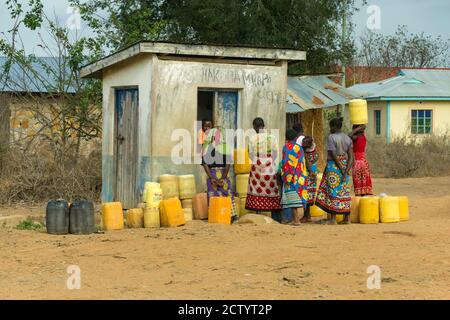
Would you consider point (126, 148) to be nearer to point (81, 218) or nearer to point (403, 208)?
point (81, 218)

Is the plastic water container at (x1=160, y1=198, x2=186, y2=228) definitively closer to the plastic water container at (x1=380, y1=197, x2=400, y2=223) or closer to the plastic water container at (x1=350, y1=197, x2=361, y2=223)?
the plastic water container at (x1=350, y1=197, x2=361, y2=223)

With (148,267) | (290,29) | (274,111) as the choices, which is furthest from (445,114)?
(148,267)

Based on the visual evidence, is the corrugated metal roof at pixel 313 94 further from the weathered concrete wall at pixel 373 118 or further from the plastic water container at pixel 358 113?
the weathered concrete wall at pixel 373 118

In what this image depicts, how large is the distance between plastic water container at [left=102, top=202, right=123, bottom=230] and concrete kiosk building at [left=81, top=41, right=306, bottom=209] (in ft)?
3.56

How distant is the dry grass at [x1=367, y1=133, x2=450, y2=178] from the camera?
2348 cm

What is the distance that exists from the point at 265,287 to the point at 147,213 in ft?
14.4

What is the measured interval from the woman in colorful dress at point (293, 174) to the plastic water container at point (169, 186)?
1608 millimetres

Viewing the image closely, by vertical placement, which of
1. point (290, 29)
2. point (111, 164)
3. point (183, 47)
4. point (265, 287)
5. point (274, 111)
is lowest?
point (265, 287)

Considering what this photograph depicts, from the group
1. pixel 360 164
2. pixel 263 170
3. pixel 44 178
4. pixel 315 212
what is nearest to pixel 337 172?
pixel 360 164

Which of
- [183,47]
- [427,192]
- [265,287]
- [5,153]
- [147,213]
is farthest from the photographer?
[427,192]

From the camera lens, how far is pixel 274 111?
13570mm

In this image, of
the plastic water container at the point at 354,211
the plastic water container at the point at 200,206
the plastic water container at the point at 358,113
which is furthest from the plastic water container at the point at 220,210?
the plastic water container at the point at 358,113

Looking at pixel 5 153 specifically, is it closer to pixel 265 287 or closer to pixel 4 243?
pixel 4 243

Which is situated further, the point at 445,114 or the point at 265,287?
the point at 445,114
